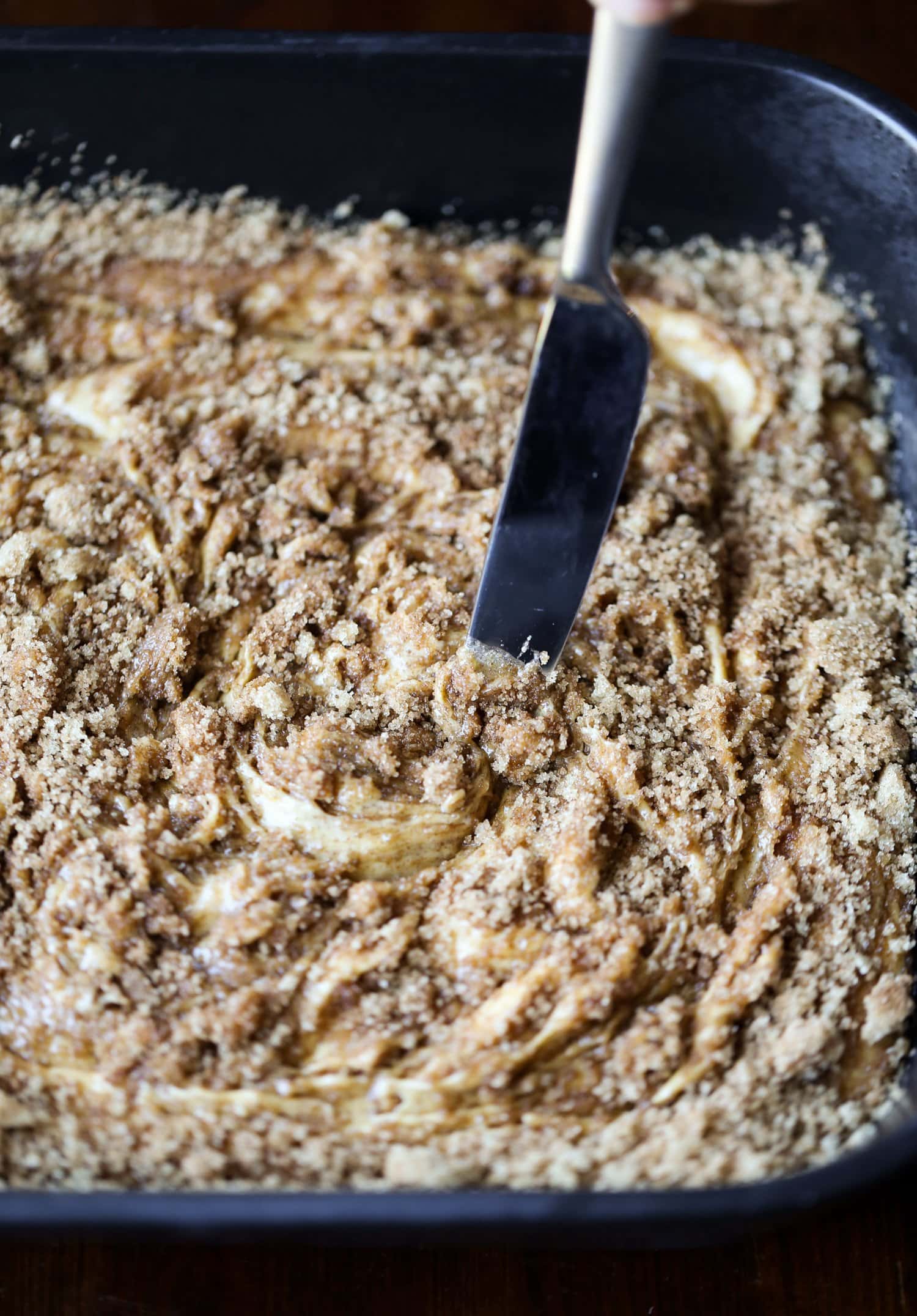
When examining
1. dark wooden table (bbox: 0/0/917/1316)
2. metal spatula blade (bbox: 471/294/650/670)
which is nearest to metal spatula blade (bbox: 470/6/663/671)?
metal spatula blade (bbox: 471/294/650/670)

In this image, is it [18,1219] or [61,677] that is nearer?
[18,1219]

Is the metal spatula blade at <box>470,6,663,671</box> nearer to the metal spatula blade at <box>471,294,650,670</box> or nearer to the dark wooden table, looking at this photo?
the metal spatula blade at <box>471,294,650,670</box>

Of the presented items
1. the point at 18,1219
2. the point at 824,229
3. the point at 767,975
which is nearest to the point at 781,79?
the point at 824,229

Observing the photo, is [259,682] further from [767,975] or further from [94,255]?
[94,255]

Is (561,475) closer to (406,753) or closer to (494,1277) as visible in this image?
(406,753)

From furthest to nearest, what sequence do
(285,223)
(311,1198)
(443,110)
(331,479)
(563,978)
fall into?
(285,223), (443,110), (331,479), (563,978), (311,1198)

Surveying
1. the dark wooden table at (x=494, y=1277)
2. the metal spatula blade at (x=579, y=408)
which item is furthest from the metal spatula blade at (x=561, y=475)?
the dark wooden table at (x=494, y=1277)
